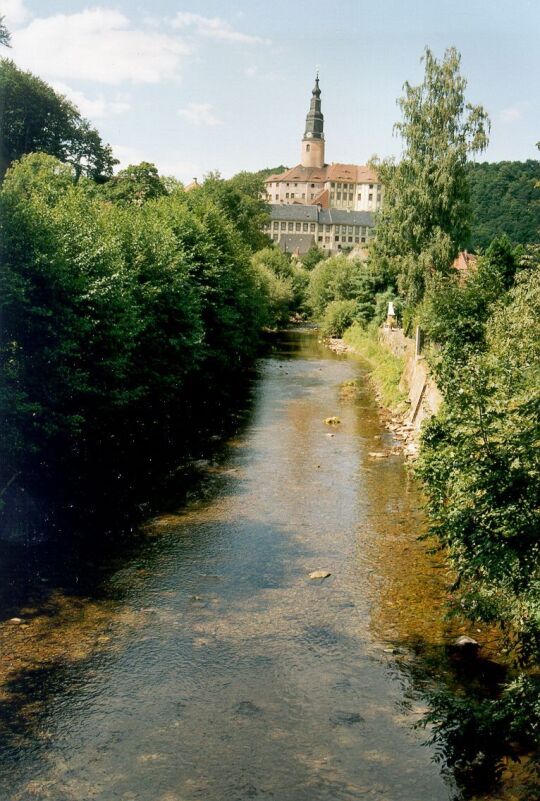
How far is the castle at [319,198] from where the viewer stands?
495 ft

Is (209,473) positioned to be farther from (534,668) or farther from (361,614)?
(534,668)

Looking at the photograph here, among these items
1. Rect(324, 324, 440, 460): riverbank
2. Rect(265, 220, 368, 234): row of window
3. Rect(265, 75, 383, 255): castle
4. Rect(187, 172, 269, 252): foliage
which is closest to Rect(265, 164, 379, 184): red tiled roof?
Rect(265, 75, 383, 255): castle

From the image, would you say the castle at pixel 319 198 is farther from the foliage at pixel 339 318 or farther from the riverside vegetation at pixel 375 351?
the riverside vegetation at pixel 375 351

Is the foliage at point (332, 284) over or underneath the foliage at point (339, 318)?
over

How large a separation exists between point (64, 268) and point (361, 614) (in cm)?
1113

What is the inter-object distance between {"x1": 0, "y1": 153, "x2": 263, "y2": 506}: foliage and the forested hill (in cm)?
5948

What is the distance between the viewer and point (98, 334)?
19797 mm

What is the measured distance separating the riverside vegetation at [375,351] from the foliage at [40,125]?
18147mm

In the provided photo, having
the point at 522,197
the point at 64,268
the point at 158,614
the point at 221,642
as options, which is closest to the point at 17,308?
the point at 64,268

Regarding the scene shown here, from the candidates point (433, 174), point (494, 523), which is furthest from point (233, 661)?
point (433, 174)

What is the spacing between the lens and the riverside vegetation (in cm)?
917

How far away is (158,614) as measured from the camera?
1375cm

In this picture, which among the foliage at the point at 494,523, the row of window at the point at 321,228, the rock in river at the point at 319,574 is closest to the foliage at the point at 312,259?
the row of window at the point at 321,228

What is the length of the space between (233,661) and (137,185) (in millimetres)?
55943
